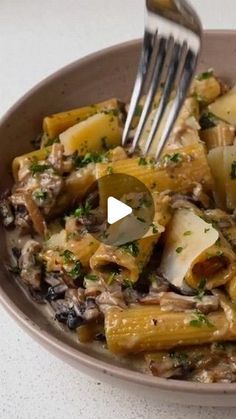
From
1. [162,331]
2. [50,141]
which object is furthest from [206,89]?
[162,331]

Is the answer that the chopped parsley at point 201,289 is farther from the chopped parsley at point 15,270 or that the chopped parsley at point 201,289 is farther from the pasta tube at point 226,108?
the pasta tube at point 226,108

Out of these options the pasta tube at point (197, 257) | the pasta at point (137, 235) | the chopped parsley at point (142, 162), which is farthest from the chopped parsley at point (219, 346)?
the chopped parsley at point (142, 162)

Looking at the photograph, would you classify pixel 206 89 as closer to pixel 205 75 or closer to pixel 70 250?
pixel 205 75

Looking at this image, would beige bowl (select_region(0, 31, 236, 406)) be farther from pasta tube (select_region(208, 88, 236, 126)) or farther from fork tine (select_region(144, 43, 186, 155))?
fork tine (select_region(144, 43, 186, 155))

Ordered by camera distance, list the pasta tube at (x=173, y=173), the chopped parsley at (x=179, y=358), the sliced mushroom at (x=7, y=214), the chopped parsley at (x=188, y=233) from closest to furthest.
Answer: the chopped parsley at (x=179, y=358), the chopped parsley at (x=188, y=233), the pasta tube at (x=173, y=173), the sliced mushroom at (x=7, y=214)

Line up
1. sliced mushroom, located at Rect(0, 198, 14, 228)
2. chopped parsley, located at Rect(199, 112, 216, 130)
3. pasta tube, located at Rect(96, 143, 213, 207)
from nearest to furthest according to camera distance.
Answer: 1. pasta tube, located at Rect(96, 143, 213, 207)
2. sliced mushroom, located at Rect(0, 198, 14, 228)
3. chopped parsley, located at Rect(199, 112, 216, 130)

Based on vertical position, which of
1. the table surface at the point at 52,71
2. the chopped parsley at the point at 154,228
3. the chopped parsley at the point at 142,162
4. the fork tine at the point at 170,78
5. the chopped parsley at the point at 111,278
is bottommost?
the table surface at the point at 52,71

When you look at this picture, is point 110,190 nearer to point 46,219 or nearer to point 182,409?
point 46,219

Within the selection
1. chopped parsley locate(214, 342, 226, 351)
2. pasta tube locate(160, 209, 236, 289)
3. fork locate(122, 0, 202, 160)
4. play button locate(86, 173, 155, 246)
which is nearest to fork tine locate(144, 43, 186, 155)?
fork locate(122, 0, 202, 160)
